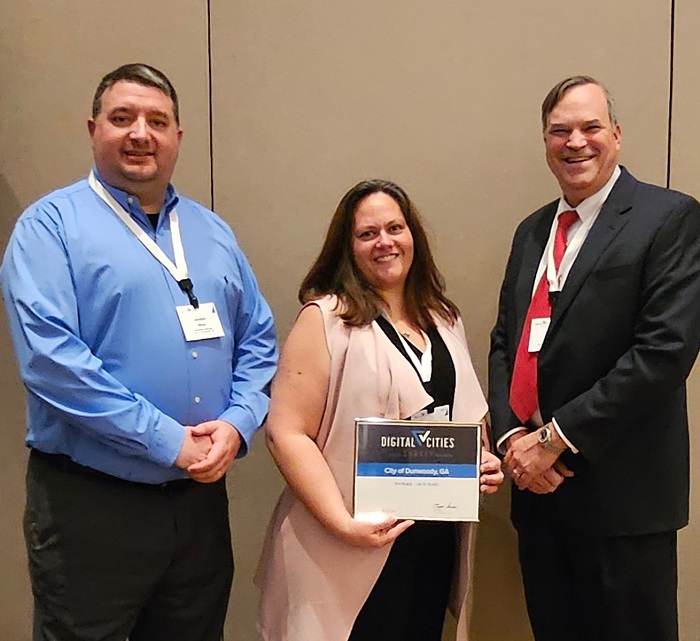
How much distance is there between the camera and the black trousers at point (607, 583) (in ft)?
6.66

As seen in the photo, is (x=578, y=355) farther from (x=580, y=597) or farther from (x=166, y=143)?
(x=166, y=143)

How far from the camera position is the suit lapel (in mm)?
1990

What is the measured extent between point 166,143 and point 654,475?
4.93 feet

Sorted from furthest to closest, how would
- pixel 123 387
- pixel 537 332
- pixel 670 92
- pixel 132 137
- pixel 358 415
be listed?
pixel 670 92
pixel 537 332
pixel 358 415
pixel 132 137
pixel 123 387

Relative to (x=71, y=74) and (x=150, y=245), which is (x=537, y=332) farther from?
(x=71, y=74)

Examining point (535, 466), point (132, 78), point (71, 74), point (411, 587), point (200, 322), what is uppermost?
point (71, 74)

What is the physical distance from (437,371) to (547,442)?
0.33 m

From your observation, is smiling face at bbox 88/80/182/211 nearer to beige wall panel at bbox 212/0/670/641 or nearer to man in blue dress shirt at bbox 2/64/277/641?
man in blue dress shirt at bbox 2/64/277/641

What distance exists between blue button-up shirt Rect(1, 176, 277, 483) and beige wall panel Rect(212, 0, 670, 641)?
2.21 ft

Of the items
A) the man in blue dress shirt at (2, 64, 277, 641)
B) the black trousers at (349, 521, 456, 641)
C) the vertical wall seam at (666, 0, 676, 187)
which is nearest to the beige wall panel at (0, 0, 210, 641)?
the man in blue dress shirt at (2, 64, 277, 641)

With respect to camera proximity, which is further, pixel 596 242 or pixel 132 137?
pixel 596 242

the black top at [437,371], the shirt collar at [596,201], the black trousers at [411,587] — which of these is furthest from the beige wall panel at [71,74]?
the black trousers at [411,587]

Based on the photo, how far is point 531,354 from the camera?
6.88 ft

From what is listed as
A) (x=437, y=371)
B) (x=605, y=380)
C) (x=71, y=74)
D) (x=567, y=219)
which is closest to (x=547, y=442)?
(x=605, y=380)
